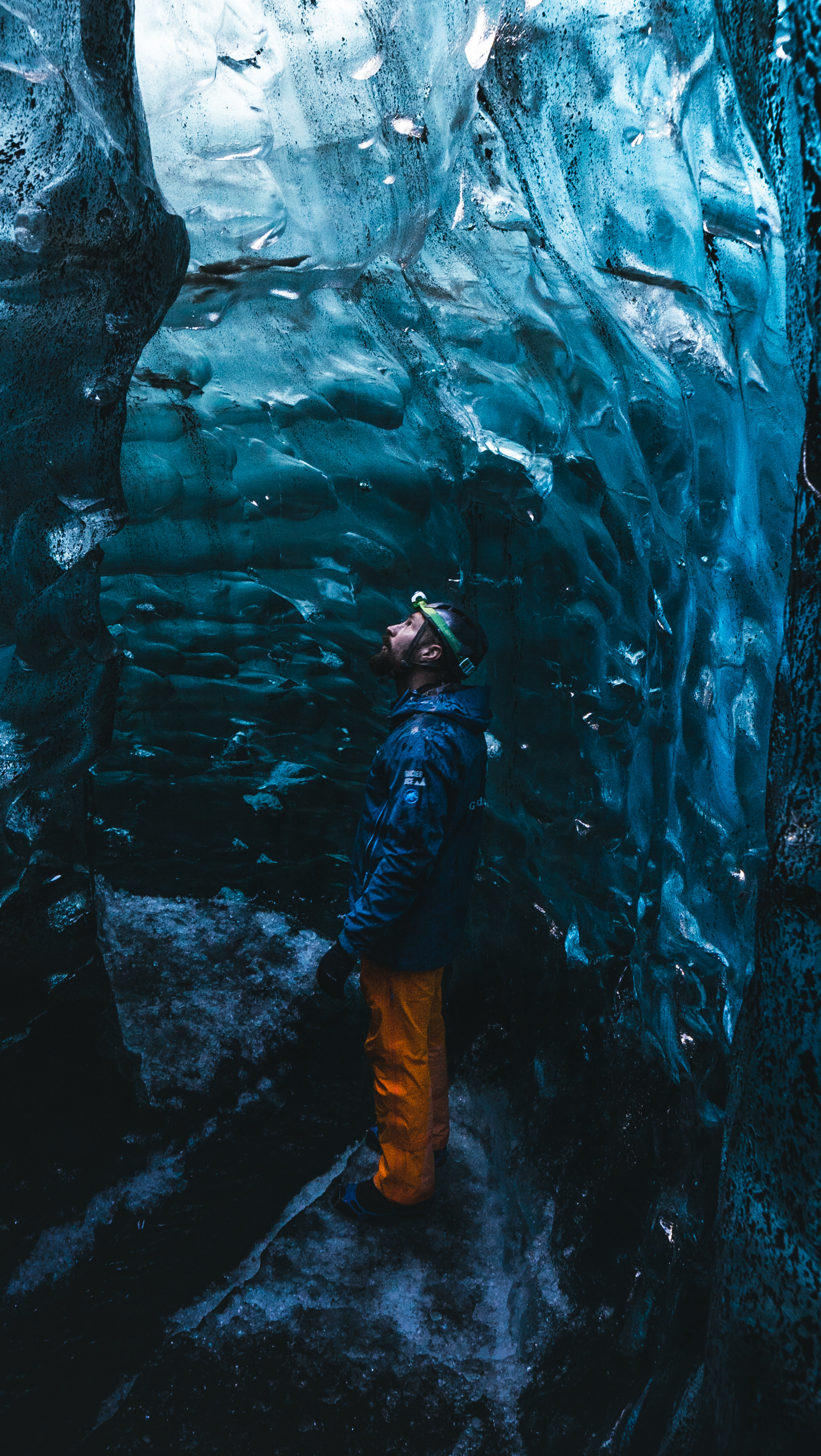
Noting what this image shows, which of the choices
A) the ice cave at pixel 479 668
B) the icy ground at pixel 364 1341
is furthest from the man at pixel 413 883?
the ice cave at pixel 479 668

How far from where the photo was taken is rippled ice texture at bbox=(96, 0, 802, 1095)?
1.88 metres

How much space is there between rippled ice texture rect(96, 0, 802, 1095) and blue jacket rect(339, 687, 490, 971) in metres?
0.34

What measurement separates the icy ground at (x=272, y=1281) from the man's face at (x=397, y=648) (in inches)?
55.8

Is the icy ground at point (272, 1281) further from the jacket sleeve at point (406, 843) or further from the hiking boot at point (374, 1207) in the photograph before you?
the jacket sleeve at point (406, 843)

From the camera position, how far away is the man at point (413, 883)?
2.48 metres

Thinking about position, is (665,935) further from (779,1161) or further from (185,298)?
(185,298)

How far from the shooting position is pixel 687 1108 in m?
1.94

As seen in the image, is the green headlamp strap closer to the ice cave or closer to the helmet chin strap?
the helmet chin strap

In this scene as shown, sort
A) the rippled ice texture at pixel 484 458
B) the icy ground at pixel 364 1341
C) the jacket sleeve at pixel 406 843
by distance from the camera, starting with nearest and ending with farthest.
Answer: the rippled ice texture at pixel 484 458
the icy ground at pixel 364 1341
the jacket sleeve at pixel 406 843

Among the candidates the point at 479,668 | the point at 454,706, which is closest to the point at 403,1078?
the point at 454,706

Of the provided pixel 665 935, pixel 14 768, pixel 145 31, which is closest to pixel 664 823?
pixel 665 935

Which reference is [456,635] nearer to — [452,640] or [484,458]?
[452,640]

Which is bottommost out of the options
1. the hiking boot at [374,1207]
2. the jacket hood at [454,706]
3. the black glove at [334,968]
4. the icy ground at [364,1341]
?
the icy ground at [364,1341]

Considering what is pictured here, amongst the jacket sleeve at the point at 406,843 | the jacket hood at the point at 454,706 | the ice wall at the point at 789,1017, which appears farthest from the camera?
the jacket hood at the point at 454,706
